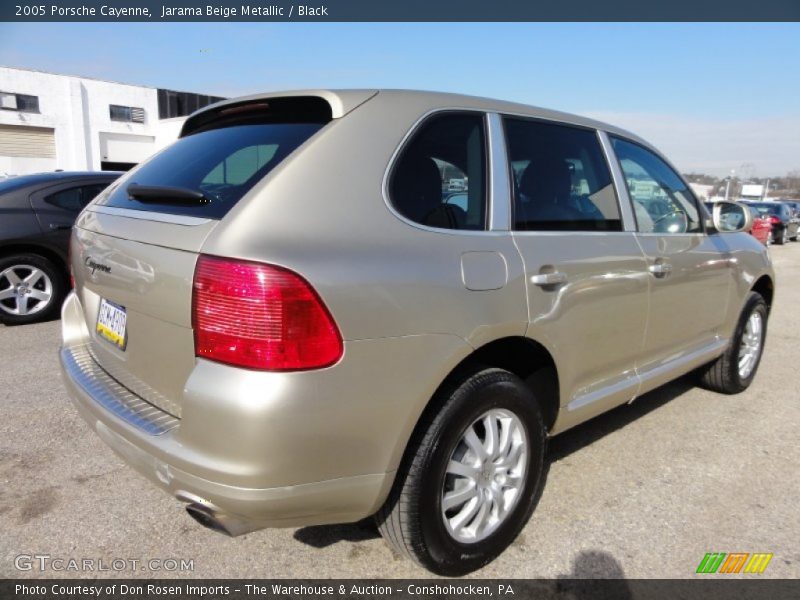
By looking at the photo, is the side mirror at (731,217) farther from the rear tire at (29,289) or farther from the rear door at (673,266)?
the rear tire at (29,289)

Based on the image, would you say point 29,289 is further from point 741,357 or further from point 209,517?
point 741,357

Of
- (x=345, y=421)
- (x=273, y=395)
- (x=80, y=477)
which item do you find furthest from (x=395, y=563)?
(x=80, y=477)

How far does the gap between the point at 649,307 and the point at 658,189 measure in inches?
32.5

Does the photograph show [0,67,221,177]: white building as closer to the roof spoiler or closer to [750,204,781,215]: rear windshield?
[750,204,781,215]: rear windshield

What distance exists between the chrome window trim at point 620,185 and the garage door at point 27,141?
4076 cm

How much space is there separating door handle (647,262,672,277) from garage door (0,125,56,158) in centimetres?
4106

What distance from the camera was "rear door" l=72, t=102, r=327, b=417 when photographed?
5.98ft

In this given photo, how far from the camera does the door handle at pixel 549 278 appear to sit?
229cm

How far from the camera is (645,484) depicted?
3.00 meters

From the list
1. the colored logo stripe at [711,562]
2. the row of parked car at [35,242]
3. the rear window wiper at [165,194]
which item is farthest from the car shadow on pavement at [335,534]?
the row of parked car at [35,242]

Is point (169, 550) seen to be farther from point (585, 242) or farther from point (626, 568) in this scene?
point (585, 242)

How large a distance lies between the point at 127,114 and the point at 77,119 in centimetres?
323

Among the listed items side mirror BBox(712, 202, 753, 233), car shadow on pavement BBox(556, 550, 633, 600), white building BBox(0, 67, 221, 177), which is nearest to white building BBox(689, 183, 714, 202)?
side mirror BBox(712, 202, 753, 233)

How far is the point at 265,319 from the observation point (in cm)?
165
